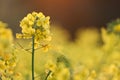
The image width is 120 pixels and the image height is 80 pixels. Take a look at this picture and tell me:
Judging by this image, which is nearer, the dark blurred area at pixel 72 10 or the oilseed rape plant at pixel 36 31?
the oilseed rape plant at pixel 36 31

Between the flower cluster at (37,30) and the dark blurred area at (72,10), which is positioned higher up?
the flower cluster at (37,30)

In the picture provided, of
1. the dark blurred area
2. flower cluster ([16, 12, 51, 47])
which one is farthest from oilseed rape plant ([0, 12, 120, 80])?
the dark blurred area

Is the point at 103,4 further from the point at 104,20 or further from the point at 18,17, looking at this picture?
the point at 18,17

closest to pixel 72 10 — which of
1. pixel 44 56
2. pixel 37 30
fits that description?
pixel 44 56

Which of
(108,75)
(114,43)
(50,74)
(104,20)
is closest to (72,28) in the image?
(104,20)

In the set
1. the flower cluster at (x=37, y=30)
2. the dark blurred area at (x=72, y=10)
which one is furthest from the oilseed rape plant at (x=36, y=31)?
the dark blurred area at (x=72, y=10)

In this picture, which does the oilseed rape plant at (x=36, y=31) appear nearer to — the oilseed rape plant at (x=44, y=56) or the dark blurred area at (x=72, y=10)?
the oilseed rape plant at (x=44, y=56)
